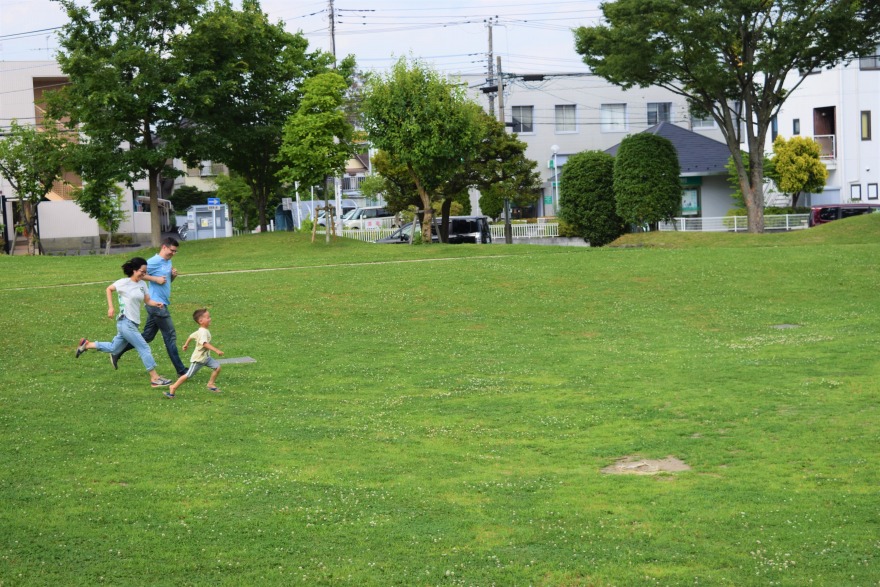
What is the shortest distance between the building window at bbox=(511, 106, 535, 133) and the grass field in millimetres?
43536

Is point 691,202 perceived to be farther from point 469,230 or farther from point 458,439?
point 458,439

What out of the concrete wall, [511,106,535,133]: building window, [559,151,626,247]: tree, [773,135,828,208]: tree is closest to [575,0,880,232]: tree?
[559,151,626,247]: tree

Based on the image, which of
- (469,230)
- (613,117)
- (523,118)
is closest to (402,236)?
(469,230)

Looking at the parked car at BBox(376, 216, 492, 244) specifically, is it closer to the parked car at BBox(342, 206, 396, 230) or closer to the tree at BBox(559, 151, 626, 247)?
the tree at BBox(559, 151, 626, 247)

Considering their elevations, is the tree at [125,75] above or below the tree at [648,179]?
above

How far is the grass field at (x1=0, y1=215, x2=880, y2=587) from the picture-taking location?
7766 mm

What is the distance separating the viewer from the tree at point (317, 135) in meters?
38.0

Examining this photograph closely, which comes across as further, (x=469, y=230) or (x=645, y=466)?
(x=469, y=230)

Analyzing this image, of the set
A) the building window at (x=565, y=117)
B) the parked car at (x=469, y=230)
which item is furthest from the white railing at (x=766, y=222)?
the building window at (x=565, y=117)

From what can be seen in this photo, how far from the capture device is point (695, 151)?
2395 inches

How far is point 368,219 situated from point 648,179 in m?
24.5

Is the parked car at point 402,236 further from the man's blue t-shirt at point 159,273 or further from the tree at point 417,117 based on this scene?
the man's blue t-shirt at point 159,273

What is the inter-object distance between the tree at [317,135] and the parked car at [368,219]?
19.7 metres

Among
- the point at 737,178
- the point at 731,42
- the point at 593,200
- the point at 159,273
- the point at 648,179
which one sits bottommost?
the point at 159,273
